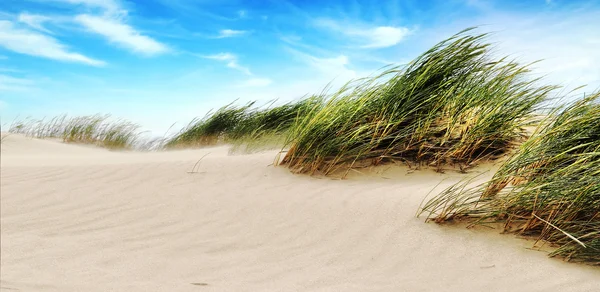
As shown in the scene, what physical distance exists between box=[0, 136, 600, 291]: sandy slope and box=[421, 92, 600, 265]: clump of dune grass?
13cm

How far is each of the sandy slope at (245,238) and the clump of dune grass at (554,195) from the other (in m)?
0.13

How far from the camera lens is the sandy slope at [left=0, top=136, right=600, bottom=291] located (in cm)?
304

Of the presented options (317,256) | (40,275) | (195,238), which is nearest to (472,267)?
(317,256)

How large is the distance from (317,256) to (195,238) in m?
0.97

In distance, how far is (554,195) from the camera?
322 cm

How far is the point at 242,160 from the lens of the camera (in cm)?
541

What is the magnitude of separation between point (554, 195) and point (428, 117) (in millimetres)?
1944

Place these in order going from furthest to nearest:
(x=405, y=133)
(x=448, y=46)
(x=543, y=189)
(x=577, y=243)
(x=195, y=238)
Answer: (x=448, y=46) < (x=405, y=133) < (x=195, y=238) < (x=543, y=189) < (x=577, y=243)

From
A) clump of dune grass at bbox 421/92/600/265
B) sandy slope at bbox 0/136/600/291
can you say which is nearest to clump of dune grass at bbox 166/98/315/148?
sandy slope at bbox 0/136/600/291

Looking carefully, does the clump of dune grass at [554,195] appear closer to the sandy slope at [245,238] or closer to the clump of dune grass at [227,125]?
the sandy slope at [245,238]

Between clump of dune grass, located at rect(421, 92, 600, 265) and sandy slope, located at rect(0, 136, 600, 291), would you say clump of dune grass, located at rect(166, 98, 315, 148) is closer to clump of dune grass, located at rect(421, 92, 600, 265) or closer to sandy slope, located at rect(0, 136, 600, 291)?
sandy slope, located at rect(0, 136, 600, 291)

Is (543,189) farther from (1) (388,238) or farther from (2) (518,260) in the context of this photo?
(1) (388,238)

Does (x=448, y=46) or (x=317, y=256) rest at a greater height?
(x=448, y=46)

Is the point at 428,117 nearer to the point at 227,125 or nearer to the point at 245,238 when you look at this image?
the point at 245,238
